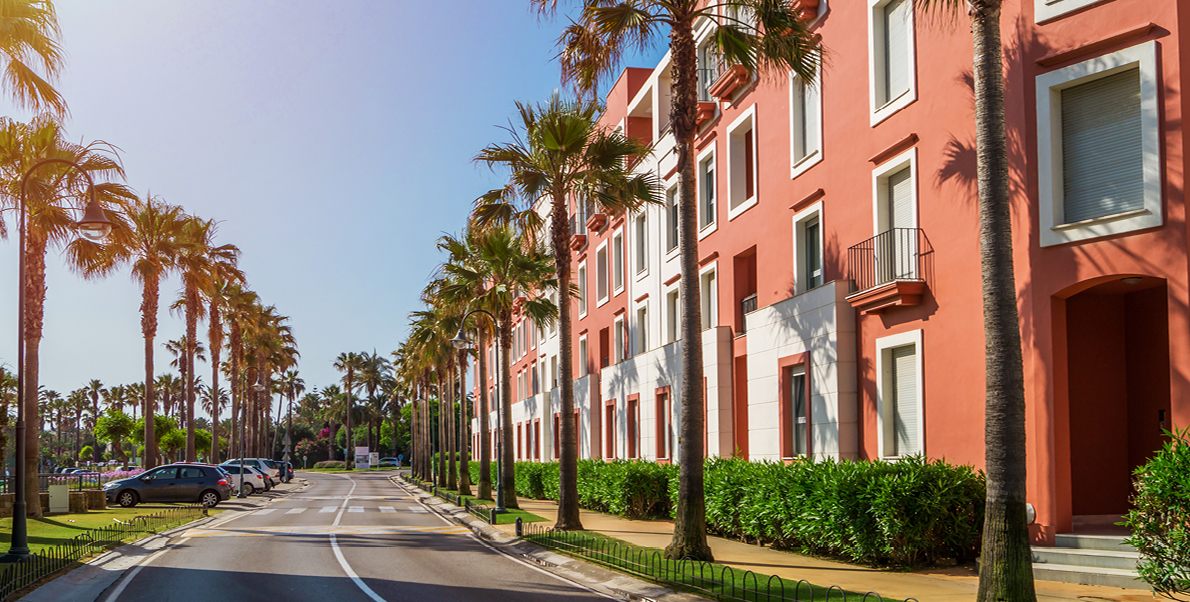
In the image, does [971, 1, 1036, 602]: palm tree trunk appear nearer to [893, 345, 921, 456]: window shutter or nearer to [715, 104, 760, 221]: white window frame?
[893, 345, 921, 456]: window shutter

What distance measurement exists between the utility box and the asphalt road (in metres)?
5.10

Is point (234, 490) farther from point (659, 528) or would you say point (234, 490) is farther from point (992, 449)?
point (992, 449)

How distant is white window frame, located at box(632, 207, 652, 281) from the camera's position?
103ft

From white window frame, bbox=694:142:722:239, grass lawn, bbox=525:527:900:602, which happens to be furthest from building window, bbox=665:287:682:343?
grass lawn, bbox=525:527:900:602

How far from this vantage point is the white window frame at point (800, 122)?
1961 centimetres

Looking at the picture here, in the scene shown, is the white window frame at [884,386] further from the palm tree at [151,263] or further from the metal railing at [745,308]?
the palm tree at [151,263]

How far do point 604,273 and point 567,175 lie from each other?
1638 centimetres

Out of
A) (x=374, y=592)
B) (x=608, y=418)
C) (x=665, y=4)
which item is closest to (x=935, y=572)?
(x=374, y=592)

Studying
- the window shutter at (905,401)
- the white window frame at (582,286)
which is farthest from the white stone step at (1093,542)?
the white window frame at (582,286)

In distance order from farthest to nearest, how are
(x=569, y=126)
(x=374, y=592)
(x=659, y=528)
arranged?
(x=659, y=528) < (x=569, y=126) < (x=374, y=592)

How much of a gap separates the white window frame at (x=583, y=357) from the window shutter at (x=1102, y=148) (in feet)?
89.6

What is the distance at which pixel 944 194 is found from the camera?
15156mm

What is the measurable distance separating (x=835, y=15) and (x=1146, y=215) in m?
8.76

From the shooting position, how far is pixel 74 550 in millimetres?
16422
